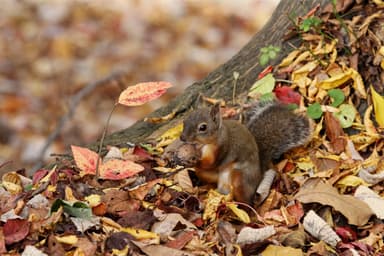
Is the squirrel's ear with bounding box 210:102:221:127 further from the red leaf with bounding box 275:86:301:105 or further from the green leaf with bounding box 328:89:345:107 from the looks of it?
the green leaf with bounding box 328:89:345:107

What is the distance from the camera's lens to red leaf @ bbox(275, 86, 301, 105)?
13.6ft

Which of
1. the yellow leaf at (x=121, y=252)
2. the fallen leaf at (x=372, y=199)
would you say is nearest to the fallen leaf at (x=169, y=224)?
the yellow leaf at (x=121, y=252)

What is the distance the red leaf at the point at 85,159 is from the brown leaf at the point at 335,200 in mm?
810

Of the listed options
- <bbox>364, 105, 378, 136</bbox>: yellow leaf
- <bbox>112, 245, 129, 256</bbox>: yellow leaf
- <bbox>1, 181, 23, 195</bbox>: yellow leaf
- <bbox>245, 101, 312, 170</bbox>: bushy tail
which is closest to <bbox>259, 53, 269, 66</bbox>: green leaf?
<bbox>245, 101, 312, 170</bbox>: bushy tail

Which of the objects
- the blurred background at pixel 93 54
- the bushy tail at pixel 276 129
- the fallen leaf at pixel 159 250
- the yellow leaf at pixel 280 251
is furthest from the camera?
the blurred background at pixel 93 54

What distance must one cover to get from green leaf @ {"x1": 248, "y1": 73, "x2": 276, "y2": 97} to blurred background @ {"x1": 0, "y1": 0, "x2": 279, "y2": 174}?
1.94 metres

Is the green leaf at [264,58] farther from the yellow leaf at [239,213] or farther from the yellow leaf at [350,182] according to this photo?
the yellow leaf at [239,213]

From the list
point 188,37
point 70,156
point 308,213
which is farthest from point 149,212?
point 188,37

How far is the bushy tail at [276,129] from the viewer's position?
12.8 ft

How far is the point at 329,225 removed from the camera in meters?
3.59

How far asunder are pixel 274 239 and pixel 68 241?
2.45 ft

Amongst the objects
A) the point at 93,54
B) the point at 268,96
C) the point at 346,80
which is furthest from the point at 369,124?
the point at 93,54

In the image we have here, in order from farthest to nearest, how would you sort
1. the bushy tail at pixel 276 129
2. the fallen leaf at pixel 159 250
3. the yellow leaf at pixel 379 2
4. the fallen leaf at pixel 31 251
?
the yellow leaf at pixel 379 2
the bushy tail at pixel 276 129
the fallen leaf at pixel 159 250
the fallen leaf at pixel 31 251

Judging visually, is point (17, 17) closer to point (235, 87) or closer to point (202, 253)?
point (235, 87)
